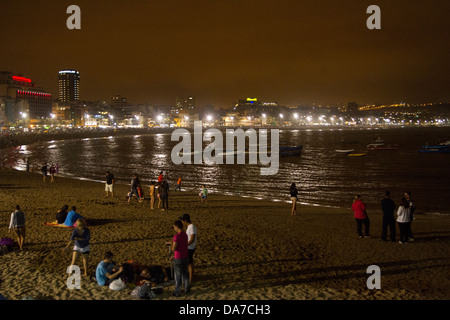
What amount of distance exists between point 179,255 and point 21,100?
17734cm

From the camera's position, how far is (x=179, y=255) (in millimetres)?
6281

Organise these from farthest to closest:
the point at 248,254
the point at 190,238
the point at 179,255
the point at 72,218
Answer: the point at 72,218 → the point at 248,254 → the point at 190,238 → the point at 179,255

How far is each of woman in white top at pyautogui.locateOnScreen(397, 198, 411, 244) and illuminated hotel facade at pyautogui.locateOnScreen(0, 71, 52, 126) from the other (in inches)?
6142

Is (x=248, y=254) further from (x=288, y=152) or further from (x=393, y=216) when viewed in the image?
(x=288, y=152)

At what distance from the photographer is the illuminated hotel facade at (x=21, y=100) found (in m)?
149

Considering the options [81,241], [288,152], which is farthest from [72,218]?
[288,152]

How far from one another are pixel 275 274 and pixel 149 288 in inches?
111

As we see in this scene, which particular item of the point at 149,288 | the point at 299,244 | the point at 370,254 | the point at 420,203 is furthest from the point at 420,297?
the point at 420,203

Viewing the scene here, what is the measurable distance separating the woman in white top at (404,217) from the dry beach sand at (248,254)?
0.34 metres

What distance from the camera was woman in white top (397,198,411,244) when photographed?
32.1ft

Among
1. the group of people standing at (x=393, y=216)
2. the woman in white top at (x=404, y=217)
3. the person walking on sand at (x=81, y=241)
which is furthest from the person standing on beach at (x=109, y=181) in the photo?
the woman in white top at (x=404, y=217)

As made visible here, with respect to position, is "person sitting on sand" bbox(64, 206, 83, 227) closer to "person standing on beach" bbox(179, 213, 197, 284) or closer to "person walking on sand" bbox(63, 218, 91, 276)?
"person walking on sand" bbox(63, 218, 91, 276)

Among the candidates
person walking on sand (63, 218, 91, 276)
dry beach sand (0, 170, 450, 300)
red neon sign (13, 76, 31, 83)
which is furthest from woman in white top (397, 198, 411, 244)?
red neon sign (13, 76, 31, 83)
